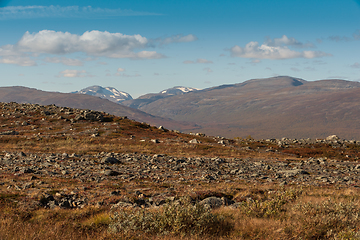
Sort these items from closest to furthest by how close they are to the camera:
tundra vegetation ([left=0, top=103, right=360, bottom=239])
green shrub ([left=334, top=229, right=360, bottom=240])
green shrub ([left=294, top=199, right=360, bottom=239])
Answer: green shrub ([left=334, top=229, right=360, bottom=240]) < tundra vegetation ([left=0, top=103, right=360, bottom=239]) < green shrub ([left=294, top=199, right=360, bottom=239])

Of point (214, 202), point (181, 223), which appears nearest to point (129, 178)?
point (214, 202)

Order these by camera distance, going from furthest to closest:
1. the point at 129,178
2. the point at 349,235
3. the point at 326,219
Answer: the point at 129,178
the point at 326,219
the point at 349,235

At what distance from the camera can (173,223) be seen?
957 cm

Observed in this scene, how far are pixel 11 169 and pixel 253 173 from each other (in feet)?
68.4

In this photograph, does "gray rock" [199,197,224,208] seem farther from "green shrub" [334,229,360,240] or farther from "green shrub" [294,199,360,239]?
"green shrub" [334,229,360,240]

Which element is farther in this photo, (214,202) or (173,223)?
(214,202)

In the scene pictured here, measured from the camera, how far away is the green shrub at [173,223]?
9.19 m

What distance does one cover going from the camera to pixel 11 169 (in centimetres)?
2180

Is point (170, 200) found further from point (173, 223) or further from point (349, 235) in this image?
point (349, 235)

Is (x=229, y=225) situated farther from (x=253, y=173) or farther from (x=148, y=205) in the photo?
(x=253, y=173)

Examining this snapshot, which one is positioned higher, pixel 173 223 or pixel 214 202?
pixel 173 223

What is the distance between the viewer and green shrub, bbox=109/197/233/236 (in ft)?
30.1

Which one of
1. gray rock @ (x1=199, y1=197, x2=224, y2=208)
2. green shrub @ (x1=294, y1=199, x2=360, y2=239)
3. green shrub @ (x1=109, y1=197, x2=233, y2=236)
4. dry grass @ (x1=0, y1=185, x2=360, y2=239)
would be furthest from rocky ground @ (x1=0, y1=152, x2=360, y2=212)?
green shrub @ (x1=294, y1=199, x2=360, y2=239)

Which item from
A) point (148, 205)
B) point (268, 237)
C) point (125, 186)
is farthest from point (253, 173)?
point (268, 237)
